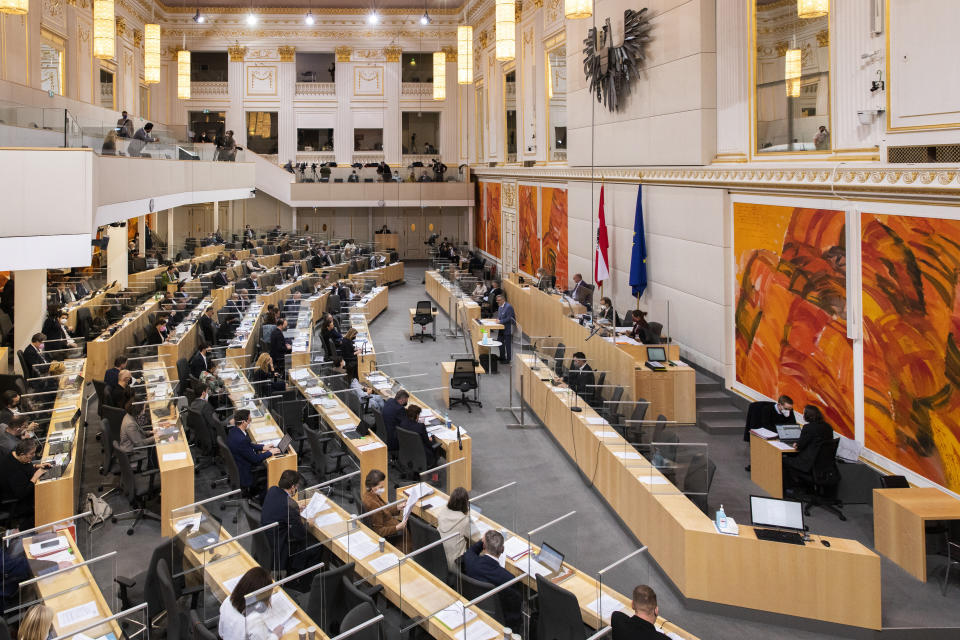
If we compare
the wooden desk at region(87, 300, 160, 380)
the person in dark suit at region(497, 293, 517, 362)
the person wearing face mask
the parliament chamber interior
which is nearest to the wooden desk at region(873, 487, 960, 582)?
the parliament chamber interior

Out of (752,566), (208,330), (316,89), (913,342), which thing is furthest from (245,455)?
(316,89)

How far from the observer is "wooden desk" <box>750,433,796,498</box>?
905 centimetres

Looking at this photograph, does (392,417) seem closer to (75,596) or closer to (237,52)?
(75,596)

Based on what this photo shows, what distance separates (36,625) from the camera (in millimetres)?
5188

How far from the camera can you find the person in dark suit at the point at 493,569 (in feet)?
19.5

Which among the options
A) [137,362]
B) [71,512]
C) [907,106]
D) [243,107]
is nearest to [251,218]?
[243,107]

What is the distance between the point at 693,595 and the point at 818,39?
677 cm

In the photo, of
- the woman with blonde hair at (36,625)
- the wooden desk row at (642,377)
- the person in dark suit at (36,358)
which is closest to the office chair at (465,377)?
the wooden desk row at (642,377)

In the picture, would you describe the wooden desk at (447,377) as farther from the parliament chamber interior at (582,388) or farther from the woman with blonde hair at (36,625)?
the woman with blonde hair at (36,625)

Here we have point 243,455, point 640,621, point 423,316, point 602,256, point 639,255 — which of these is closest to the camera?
point 640,621

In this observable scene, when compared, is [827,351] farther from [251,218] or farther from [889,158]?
[251,218]

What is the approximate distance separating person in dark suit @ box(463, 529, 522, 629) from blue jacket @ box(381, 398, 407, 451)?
361cm

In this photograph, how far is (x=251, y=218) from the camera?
114ft

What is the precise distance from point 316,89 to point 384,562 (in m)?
30.7
